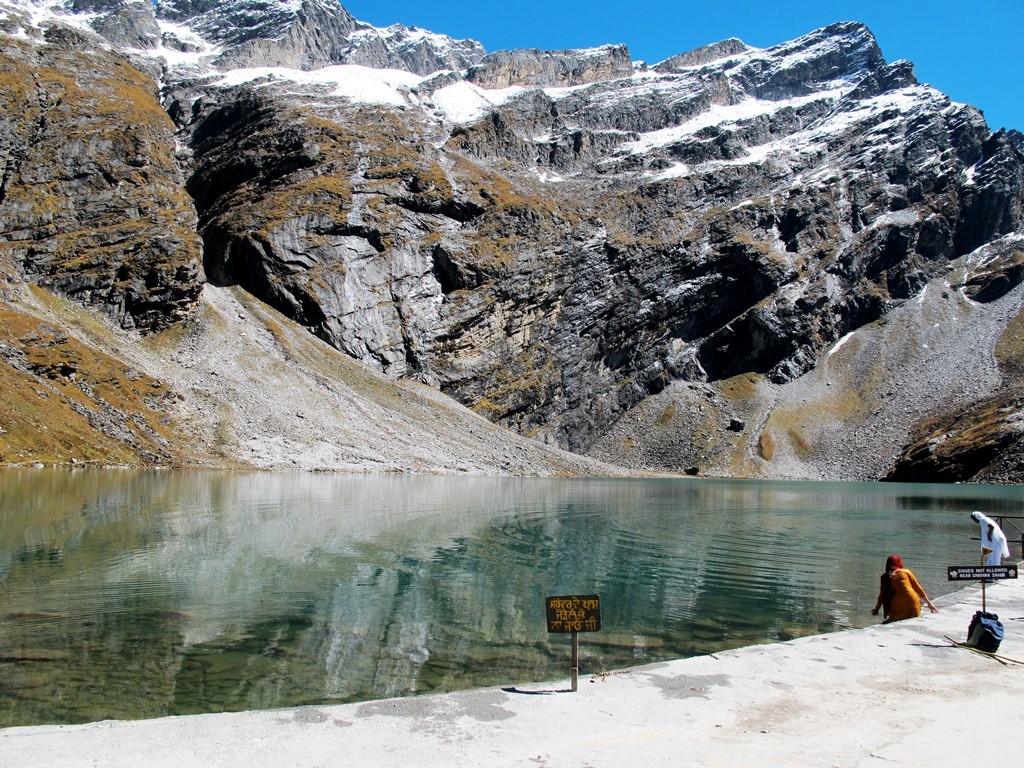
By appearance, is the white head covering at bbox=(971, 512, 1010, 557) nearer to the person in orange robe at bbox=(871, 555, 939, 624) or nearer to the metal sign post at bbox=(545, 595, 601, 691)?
the person in orange robe at bbox=(871, 555, 939, 624)

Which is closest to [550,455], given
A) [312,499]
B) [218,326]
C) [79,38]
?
[218,326]

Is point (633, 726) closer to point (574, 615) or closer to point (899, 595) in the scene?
point (574, 615)

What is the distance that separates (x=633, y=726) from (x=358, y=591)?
1322 centimetres

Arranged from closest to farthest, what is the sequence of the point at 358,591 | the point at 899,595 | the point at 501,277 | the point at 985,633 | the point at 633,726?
the point at 633,726, the point at 985,633, the point at 899,595, the point at 358,591, the point at 501,277

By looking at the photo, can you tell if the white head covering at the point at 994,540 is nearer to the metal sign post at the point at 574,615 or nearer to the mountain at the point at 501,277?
the metal sign post at the point at 574,615

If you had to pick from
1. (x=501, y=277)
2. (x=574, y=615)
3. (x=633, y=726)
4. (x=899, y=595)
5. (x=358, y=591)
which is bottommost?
(x=358, y=591)

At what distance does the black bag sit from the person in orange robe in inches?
122

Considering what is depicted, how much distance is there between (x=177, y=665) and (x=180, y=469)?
63.0m

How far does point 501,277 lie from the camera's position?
14425 centimetres

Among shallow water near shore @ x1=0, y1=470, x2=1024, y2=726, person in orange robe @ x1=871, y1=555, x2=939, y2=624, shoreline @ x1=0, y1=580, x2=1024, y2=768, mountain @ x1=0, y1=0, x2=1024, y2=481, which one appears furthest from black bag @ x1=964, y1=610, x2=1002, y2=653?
mountain @ x1=0, y1=0, x2=1024, y2=481

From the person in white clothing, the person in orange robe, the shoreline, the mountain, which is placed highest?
the mountain

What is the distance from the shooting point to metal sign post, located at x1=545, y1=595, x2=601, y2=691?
1166cm

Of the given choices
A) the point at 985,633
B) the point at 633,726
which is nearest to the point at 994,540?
the point at 985,633

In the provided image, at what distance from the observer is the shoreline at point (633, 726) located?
8.55 metres
